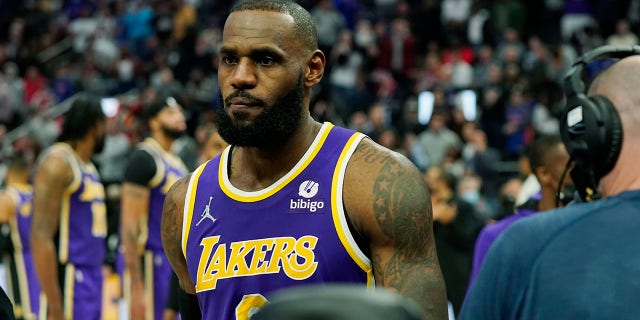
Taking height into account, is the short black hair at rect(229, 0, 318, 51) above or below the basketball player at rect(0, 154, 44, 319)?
above

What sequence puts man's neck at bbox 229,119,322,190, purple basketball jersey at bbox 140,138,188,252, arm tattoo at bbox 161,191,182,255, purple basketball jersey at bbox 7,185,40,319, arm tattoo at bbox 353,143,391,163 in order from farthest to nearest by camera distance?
purple basketball jersey at bbox 7,185,40,319, purple basketball jersey at bbox 140,138,188,252, arm tattoo at bbox 161,191,182,255, man's neck at bbox 229,119,322,190, arm tattoo at bbox 353,143,391,163

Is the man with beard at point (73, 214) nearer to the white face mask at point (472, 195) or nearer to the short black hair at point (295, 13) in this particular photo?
the short black hair at point (295, 13)

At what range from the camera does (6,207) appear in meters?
9.12

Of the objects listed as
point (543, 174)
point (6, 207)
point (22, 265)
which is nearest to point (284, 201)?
point (543, 174)

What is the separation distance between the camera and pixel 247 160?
12.6ft

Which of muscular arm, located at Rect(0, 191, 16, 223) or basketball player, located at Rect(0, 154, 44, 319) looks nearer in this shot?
basketball player, located at Rect(0, 154, 44, 319)

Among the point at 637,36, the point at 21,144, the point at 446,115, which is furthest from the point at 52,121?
the point at 637,36

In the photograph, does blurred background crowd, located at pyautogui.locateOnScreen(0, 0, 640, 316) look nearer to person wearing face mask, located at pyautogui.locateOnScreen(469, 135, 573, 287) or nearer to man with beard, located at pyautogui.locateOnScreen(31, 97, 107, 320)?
man with beard, located at pyautogui.locateOnScreen(31, 97, 107, 320)

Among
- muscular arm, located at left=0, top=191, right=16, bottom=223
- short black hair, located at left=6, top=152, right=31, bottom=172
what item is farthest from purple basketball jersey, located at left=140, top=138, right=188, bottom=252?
short black hair, located at left=6, top=152, right=31, bottom=172

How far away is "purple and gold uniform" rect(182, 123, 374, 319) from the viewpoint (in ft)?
11.3

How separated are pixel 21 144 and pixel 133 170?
34.2 ft

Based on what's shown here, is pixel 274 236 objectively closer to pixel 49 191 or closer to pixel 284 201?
pixel 284 201

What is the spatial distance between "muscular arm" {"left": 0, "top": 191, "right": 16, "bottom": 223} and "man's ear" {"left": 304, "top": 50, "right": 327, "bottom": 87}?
233 inches

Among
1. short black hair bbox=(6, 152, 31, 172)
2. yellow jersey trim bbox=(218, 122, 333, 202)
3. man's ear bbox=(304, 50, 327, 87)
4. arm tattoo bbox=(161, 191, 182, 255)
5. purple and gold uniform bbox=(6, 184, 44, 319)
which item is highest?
man's ear bbox=(304, 50, 327, 87)
